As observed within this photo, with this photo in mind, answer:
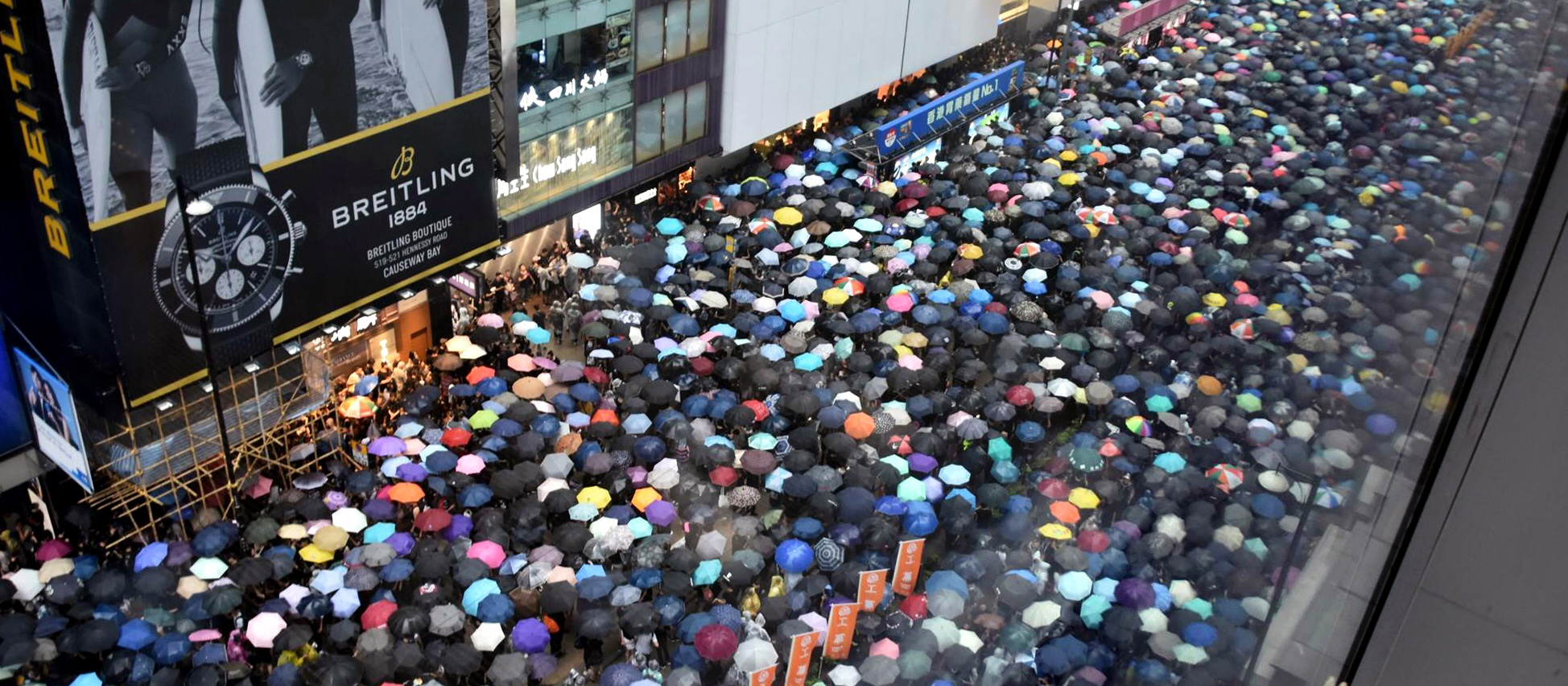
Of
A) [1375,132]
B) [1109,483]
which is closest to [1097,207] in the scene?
[1109,483]

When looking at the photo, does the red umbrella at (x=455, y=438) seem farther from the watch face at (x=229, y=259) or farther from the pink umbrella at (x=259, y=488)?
the watch face at (x=229, y=259)

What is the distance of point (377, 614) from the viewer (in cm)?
1634

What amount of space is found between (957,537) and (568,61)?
1086cm

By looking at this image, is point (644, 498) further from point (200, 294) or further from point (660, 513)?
point (200, 294)

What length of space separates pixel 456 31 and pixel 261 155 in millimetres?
3709

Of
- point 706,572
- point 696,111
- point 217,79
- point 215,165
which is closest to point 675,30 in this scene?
point 696,111

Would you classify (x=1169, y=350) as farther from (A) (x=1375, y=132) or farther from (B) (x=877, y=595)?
(A) (x=1375, y=132)

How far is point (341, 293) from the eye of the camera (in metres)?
19.8

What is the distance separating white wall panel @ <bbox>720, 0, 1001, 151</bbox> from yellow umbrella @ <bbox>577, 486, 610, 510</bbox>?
11.2 meters

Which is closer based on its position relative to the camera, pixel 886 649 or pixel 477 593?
pixel 886 649

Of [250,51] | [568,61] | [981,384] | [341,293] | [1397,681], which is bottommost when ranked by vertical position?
[981,384]

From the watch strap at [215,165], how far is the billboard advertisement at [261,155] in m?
0.02

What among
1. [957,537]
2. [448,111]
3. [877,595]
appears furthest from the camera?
[448,111]

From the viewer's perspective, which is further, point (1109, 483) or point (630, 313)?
point (630, 313)
